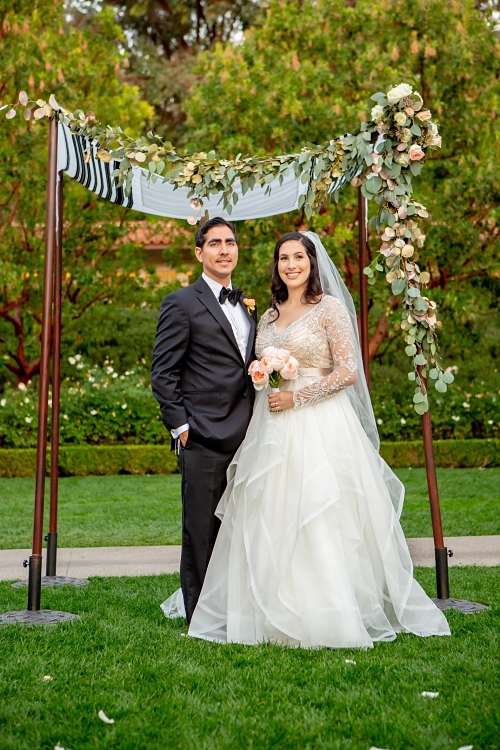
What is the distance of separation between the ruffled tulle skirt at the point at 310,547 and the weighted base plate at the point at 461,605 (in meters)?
0.44

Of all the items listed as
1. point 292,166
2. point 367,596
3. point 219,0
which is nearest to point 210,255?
point 292,166

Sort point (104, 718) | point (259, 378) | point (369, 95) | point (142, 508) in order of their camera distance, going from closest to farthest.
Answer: point (104, 718), point (259, 378), point (142, 508), point (369, 95)

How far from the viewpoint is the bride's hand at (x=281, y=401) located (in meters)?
4.43

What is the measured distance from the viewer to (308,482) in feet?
13.9

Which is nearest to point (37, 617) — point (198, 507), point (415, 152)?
point (198, 507)

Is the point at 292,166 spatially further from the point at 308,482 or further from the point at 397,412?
the point at 397,412

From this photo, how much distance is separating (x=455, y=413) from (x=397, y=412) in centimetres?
86

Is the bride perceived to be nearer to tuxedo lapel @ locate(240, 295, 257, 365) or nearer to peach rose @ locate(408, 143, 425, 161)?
tuxedo lapel @ locate(240, 295, 257, 365)

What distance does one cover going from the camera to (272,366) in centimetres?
434

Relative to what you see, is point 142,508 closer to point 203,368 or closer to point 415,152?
point 203,368

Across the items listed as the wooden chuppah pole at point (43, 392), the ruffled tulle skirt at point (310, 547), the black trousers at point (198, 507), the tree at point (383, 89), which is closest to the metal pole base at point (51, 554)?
the wooden chuppah pole at point (43, 392)

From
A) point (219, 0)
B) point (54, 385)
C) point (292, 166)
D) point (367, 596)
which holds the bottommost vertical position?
point (367, 596)

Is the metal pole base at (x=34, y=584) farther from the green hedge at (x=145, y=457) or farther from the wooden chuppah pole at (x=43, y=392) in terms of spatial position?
the green hedge at (x=145, y=457)

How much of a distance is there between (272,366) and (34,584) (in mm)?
1875
